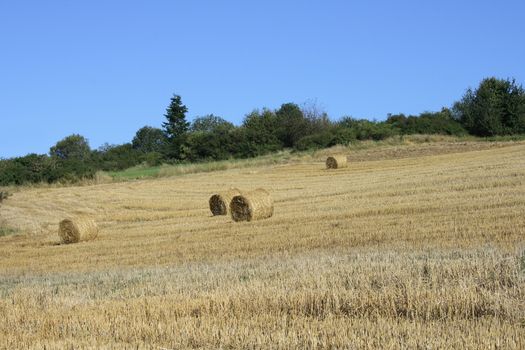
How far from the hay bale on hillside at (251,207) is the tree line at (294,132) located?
83.0 feet

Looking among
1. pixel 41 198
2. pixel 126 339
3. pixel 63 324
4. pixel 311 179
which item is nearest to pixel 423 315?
pixel 126 339

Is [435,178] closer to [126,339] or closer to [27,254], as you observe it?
[27,254]

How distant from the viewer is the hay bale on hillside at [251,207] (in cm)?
2075

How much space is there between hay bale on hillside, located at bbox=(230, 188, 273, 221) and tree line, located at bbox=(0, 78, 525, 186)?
25.3 meters

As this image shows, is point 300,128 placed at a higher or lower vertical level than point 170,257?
higher

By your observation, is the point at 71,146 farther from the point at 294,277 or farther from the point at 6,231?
the point at 294,277

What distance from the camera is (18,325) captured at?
21.9 feet

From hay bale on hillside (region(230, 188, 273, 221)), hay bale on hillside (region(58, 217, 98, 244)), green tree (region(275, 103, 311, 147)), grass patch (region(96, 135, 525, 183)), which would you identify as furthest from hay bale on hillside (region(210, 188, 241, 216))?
green tree (region(275, 103, 311, 147))

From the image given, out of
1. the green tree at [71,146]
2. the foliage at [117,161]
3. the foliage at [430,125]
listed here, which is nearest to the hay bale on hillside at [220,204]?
the foliage at [430,125]

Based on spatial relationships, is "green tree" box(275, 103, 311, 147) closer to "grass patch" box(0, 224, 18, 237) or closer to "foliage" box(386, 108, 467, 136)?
"foliage" box(386, 108, 467, 136)

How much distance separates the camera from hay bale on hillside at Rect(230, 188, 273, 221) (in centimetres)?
2075

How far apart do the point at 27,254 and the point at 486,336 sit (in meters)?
14.9

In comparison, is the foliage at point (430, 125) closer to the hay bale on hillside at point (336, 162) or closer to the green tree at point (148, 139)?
the hay bale on hillside at point (336, 162)

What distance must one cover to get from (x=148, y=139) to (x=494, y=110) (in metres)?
67.7
